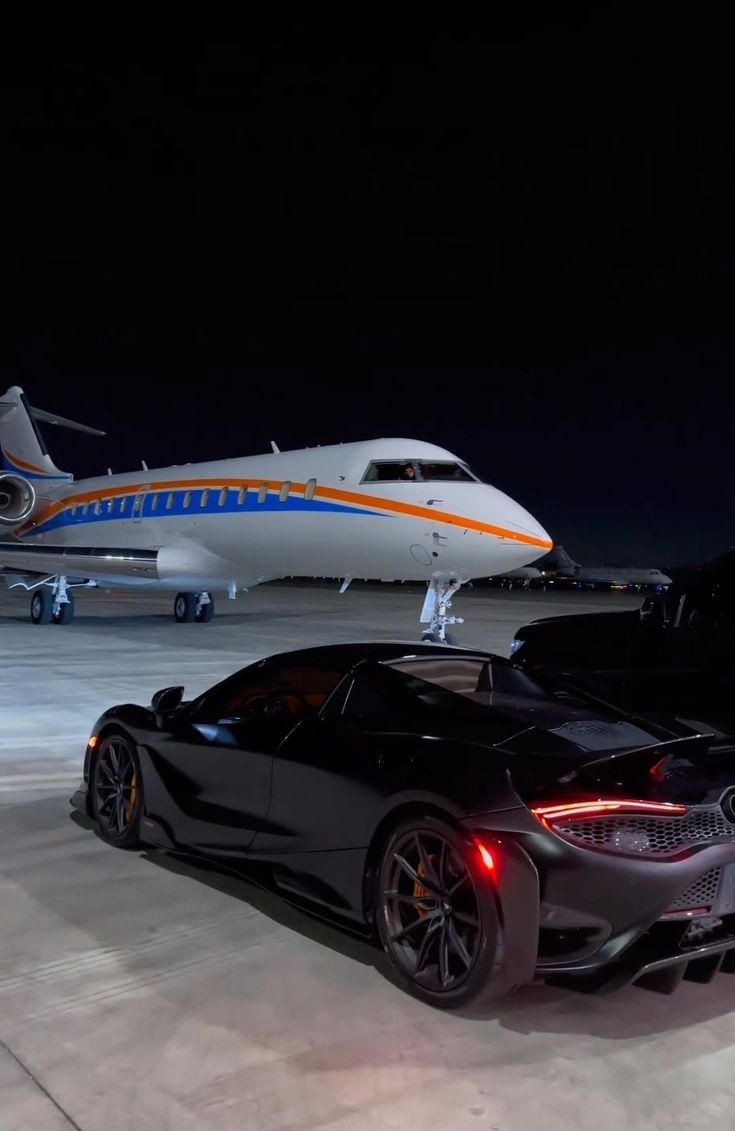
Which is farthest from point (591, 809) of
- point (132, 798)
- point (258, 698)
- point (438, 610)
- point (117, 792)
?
point (438, 610)

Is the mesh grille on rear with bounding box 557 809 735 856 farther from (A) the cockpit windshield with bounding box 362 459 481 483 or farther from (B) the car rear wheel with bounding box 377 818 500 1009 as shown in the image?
(A) the cockpit windshield with bounding box 362 459 481 483

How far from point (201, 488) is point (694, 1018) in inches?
721

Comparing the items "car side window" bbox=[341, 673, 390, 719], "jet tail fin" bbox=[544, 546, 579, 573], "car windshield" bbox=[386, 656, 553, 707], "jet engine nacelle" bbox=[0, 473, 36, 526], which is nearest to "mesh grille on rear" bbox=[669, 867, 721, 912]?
"car windshield" bbox=[386, 656, 553, 707]

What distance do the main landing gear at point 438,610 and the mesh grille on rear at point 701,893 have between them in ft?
39.8

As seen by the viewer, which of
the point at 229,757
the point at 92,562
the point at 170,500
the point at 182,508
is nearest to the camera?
the point at 229,757

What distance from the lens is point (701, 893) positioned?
339 cm

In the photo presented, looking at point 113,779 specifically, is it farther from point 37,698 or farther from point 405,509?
point 405,509

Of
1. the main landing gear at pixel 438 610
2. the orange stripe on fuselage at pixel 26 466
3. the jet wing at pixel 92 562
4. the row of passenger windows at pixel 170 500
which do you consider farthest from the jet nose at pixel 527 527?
the orange stripe on fuselage at pixel 26 466

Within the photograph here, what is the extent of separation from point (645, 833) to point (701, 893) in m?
0.30

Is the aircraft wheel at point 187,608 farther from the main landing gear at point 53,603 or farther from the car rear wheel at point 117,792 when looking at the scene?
the car rear wheel at point 117,792

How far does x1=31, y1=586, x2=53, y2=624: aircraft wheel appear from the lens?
69.6 ft

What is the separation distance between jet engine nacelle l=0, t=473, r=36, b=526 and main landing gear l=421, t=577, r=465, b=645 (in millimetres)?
12899

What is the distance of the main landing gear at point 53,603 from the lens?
2120 centimetres

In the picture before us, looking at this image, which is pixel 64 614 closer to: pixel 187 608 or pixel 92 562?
pixel 92 562
